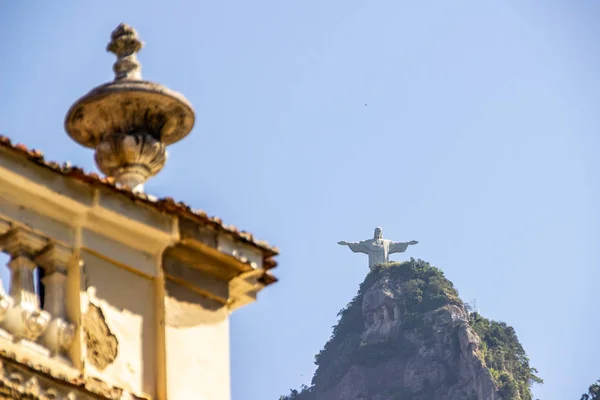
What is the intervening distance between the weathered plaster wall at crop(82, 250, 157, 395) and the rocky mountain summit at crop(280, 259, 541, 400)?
132035mm

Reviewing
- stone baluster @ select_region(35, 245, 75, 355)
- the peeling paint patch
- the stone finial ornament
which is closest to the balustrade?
stone baluster @ select_region(35, 245, 75, 355)

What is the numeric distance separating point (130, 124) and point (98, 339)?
2408 millimetres

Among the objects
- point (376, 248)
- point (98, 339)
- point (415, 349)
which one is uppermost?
point (376, 248)

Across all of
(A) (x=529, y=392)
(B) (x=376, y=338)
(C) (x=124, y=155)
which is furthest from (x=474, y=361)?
(C) (x=124, y=155)

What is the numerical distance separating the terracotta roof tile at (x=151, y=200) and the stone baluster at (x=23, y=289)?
1.44 feet

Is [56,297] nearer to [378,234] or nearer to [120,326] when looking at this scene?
[120,326]

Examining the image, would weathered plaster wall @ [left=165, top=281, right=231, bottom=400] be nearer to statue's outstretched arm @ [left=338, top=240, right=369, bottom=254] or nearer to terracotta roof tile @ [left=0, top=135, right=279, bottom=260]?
terracotta roof tile @ [left=0, top=135, right=279, bottom=260]

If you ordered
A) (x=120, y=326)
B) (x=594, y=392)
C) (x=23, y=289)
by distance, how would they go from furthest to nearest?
(x=594, y=392)
(x=120, y=326)
(x=23, y=289)

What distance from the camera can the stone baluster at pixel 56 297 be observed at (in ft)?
33.6

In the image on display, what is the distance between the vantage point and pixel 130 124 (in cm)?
1252

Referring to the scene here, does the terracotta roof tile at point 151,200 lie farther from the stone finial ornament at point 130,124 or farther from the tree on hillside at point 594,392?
the tree on hillside at point 594,392

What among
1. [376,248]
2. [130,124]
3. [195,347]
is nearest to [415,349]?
[376,248]

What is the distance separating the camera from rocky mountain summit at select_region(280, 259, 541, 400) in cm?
14500

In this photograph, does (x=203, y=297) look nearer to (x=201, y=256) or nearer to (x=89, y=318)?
(x=201, y=256)
